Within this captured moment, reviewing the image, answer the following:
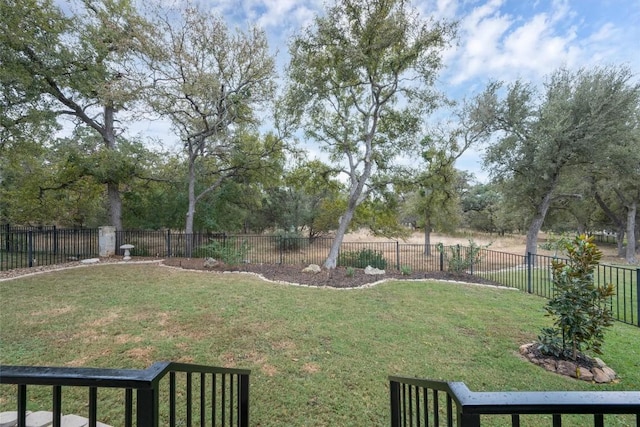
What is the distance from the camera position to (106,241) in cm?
1102

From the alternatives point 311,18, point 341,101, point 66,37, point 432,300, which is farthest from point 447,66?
point 66,37

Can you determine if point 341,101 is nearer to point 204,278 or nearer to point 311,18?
point 311,18

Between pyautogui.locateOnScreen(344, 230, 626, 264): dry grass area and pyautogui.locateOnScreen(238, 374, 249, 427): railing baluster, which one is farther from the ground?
pyautogui.locateOnScreen(238, 374, 249, 427): railing baluster

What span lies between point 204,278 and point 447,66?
10.1m

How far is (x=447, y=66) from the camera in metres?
8.99

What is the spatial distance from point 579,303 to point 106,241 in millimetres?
14123

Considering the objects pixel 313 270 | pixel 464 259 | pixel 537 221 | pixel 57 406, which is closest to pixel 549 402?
→ pixel 57 406

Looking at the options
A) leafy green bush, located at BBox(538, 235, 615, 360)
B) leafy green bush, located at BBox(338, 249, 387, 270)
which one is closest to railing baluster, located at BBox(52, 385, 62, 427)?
leafy green bush, located at BBox(538, 235, 615, 360)

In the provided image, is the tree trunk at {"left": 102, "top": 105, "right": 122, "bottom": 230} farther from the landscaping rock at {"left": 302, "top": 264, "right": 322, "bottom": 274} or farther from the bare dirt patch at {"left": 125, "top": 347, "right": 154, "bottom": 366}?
the bare dirt patch at {"left": 125, "top": 347, "right": 154, "bottom": 366}

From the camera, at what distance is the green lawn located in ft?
10.1

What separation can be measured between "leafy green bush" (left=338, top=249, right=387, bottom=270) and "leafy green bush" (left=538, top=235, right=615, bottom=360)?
21.9ft

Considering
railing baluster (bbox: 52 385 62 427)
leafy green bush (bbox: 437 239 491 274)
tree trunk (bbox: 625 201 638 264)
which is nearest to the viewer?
railing baluster (bbox: 52 385 62 427)

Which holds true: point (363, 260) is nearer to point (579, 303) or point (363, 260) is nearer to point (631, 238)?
point (579, 303)

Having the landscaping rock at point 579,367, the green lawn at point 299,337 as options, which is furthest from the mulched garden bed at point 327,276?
the landscaping rock at point 579,367
